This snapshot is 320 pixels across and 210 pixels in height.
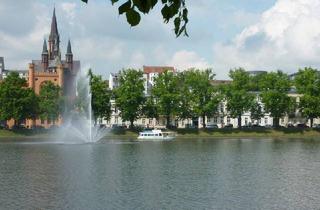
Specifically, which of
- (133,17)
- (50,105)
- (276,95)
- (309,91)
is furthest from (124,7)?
(309,91)

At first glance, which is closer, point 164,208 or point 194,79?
point 164,208

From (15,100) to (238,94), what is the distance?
1959 inches

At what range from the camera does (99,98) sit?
130125mm

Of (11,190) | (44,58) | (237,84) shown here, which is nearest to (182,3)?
(11,190)

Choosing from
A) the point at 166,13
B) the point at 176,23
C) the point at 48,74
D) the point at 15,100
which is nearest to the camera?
the point at 166,13

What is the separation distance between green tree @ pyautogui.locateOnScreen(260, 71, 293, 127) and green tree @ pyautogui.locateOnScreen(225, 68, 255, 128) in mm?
3723

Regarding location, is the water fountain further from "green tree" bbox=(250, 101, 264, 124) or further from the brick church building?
"green tree" bbox=(250, 101, 264, 124)

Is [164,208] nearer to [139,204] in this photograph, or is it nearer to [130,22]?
[139,204]

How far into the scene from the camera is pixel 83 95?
420ft

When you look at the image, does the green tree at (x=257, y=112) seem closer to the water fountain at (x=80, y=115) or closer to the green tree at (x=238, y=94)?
the green tree at (x=238, y=94)

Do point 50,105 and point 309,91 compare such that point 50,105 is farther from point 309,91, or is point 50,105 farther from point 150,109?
point 309,91

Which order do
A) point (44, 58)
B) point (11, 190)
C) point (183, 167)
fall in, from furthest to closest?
1. point (44, 58)
2. point (183, 167)
3. point (11, 190)

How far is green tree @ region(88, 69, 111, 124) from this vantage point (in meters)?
130

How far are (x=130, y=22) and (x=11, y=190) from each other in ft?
107
